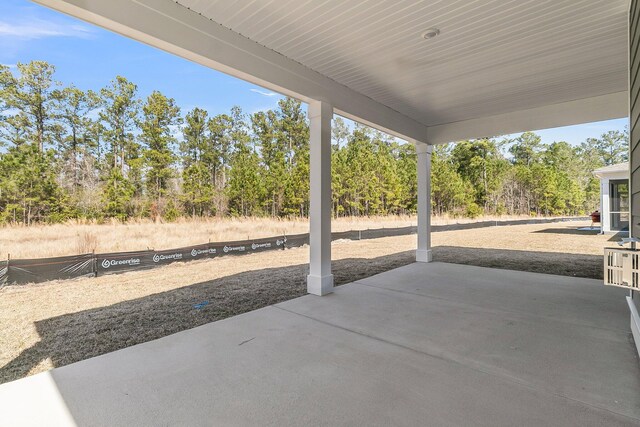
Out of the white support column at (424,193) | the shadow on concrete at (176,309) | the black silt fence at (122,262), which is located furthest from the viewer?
the white support column at (424,193)

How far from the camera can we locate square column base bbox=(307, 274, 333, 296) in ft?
13.0

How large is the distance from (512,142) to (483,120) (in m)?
28.8

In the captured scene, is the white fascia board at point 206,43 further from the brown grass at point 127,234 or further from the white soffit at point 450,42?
the brown grass at point 127,234

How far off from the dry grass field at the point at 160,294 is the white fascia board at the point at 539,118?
2.70 metres

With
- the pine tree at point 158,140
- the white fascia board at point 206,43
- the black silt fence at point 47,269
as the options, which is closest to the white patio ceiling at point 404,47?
the white fascia board at point 206,43

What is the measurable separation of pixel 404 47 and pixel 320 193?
1.88 m

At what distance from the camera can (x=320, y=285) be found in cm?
397

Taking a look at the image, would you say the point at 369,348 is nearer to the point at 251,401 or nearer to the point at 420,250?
the point at 251,401

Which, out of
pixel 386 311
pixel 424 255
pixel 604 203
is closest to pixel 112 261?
pixel 386 311

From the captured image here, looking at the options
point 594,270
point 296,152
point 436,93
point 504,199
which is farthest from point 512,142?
point 436,93

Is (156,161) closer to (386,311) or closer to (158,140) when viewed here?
(158,140)

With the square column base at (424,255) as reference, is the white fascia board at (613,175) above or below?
above

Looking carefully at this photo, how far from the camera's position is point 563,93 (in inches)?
176

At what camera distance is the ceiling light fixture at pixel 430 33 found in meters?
2.85
